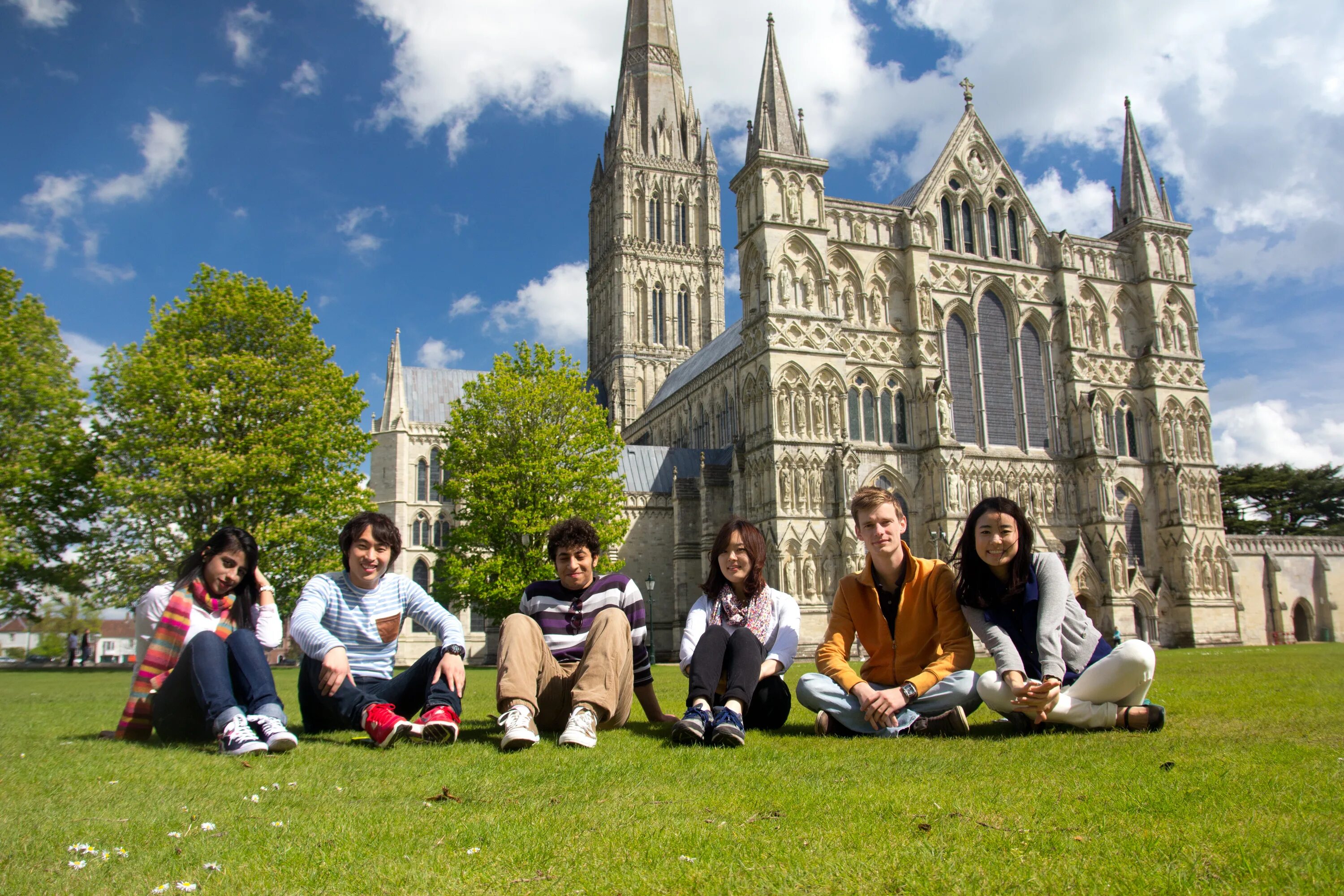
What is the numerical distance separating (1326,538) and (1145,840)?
47472 millimetres

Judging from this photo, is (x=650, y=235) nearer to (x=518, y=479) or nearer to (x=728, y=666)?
(x=518, y=479)

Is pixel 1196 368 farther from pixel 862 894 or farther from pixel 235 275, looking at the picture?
pixel 862 894

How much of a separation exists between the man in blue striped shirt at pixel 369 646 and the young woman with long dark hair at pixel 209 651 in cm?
31

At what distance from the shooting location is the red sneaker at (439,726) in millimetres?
5832

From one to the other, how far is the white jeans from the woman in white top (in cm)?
136

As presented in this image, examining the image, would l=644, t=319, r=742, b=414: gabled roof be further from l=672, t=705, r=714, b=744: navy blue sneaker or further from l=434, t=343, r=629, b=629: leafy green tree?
l=672, t=705, r=714, b=744: navy blue sneaker

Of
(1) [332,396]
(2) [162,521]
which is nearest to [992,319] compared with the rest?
(1) [332,396]

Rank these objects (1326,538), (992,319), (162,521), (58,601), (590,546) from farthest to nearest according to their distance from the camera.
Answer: (1326,538) < (992,319) < (58,601) < (162,521) < (590,546)

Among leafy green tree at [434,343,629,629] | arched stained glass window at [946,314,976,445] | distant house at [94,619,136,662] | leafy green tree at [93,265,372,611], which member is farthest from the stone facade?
distant house at [94,619,136,662]

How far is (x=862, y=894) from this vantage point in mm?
2838

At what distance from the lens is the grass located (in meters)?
3.00

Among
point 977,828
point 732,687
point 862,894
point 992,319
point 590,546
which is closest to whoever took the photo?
point 862,894

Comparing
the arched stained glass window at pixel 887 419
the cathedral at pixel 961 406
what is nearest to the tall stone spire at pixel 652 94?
the cathedral at pixel 961 406

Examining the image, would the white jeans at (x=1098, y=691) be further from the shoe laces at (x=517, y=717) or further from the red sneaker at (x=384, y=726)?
the red sneaker at (x=384, y=726)
